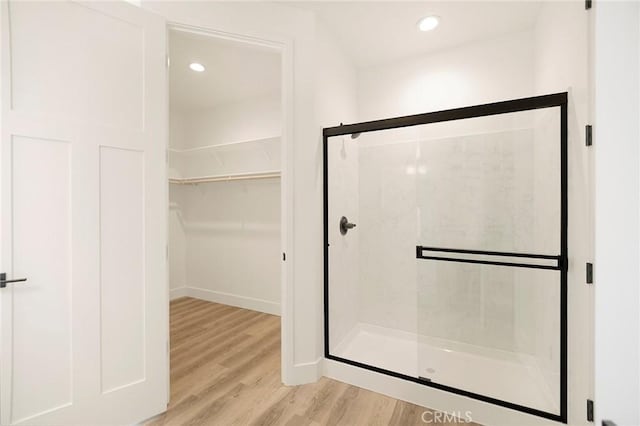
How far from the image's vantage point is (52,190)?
1.34m

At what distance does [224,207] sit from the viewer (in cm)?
372

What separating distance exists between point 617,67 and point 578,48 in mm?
254

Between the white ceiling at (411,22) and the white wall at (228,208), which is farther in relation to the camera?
the white wall at (228,208)

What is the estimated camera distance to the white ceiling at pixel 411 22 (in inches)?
78.2

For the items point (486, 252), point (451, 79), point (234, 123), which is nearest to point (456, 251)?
point (486, 252)

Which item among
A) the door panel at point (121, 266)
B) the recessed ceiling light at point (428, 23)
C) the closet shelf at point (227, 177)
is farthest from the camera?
the closet shelf at point (227, 177)

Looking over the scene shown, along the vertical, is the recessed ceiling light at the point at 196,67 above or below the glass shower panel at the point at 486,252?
above

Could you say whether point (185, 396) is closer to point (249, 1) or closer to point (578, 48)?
point (249, 1)

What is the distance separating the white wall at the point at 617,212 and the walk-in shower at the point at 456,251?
0.95ft

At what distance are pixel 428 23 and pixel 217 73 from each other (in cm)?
203

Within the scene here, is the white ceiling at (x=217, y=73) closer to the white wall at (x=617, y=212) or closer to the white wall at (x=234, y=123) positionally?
the white wall at (x=234, y=123)

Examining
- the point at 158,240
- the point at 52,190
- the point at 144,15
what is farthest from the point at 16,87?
the point at 158,240

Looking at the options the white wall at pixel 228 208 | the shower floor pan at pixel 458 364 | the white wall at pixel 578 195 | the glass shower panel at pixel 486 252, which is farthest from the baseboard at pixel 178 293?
the white wall at pixel 578 195

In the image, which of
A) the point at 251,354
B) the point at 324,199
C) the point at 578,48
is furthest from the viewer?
the point at 251,354
